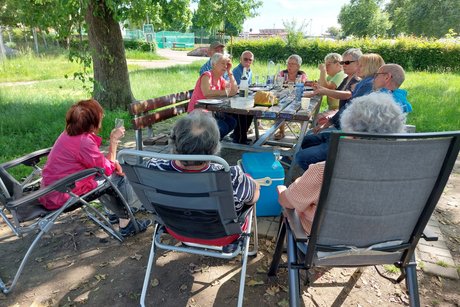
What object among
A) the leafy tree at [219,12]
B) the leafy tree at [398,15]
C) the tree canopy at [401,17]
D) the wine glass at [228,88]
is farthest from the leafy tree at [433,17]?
the wine glass at [228,88]

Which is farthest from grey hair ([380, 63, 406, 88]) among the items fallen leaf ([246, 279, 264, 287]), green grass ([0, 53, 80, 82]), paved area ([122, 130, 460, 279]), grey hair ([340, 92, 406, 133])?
green grass ([0, 53, 80, 82])

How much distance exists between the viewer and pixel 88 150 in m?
2.35

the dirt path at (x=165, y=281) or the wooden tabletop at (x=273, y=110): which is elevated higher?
the wooden tabletop at (x=273, y=110)

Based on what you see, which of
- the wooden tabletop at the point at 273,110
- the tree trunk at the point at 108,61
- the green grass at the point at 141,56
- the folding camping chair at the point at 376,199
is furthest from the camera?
the green grass at the point at 141,56

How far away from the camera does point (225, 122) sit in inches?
176

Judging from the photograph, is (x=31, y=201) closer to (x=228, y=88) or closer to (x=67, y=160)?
(x=67, y=160)

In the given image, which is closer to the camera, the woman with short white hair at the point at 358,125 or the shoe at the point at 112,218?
the woman with short white hair at the point at 358,125

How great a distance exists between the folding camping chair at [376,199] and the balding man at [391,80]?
6.36ft

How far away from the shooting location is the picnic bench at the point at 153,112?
3631 millimetres

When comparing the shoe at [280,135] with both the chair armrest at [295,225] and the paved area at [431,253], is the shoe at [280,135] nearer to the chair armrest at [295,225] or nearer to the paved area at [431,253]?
the paved area at [431,253]

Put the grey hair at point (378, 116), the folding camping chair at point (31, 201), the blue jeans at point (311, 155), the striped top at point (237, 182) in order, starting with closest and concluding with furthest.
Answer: the grey hair at point (378, 116), the striped top at point (237, 182), the folding camping chair at point (31, 201), the blue jeans at point (311, 155)

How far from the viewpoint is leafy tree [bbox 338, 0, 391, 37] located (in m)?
54.2

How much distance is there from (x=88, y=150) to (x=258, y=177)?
4.82 feet

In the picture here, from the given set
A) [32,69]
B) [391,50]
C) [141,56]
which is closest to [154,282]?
[32,69]
